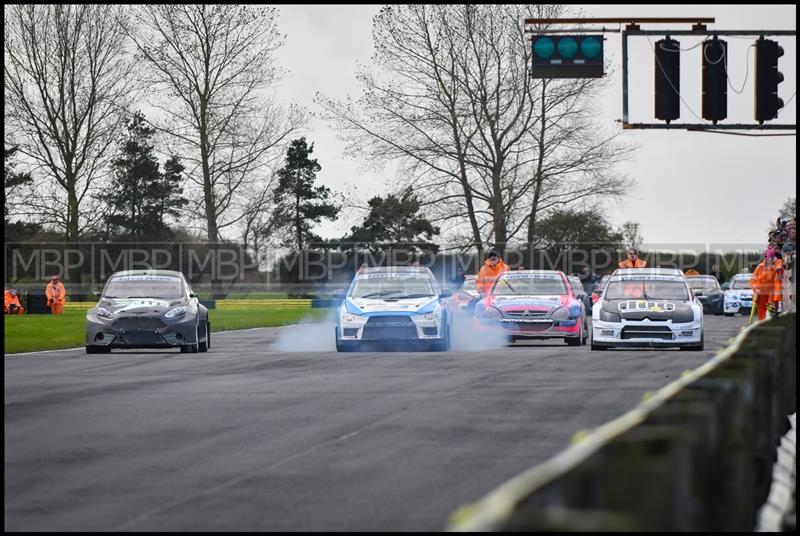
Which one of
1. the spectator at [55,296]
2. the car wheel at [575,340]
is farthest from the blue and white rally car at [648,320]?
the spectator at [55,296]

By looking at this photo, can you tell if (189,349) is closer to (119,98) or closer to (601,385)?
(601,385)

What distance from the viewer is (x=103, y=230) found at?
83125 mm

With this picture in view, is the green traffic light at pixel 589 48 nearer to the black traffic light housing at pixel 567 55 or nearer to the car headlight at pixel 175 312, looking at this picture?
the black traffic light housing at pixel 567 55

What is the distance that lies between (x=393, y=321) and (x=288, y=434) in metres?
13.0

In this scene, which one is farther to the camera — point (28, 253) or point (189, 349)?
point (28, 253)

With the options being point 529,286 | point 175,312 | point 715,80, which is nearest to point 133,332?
point 175,312

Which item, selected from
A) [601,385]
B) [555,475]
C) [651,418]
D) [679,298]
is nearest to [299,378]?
[601,385]

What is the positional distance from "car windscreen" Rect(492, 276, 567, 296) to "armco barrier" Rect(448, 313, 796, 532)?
19.1 metres

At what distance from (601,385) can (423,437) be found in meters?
5.33

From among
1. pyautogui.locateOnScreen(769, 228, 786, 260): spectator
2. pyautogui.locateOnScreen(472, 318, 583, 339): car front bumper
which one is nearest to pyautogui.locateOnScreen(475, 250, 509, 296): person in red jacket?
→ pyautogui.locateOnScreen(472, 318, 583, 339): car front bumper

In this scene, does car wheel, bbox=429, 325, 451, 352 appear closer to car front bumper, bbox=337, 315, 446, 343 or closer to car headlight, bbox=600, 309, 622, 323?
car front bumper, bbox=337, 315, 446, 343

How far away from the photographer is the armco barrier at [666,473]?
3812 mm

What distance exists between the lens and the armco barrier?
3.81 meters

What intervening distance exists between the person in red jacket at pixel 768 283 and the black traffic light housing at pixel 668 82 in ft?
21.4
